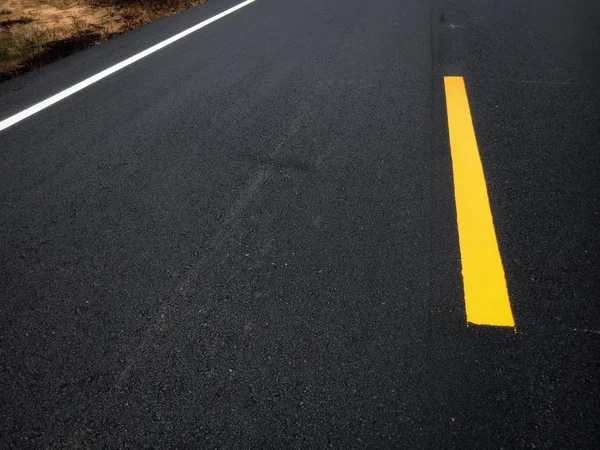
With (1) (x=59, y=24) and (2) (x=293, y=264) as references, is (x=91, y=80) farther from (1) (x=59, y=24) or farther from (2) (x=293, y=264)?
(1) (x=59, y=24)

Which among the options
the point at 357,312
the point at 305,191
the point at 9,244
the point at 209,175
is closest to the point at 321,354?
the point at 357,312

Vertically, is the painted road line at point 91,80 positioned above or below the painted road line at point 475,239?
above

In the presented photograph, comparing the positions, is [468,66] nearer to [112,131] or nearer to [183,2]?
[112,131]

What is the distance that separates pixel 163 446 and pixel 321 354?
2.14 feet

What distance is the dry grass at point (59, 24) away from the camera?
15.3 feet

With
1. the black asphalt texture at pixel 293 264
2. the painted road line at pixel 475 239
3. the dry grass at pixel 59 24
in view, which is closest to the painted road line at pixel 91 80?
the black asphalt texture at pixel 293 264

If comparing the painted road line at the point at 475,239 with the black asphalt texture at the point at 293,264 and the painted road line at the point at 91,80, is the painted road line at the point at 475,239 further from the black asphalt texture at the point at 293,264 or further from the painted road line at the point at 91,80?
the painted road line at the point at 91,80

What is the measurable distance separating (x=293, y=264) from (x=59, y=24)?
7192 mm

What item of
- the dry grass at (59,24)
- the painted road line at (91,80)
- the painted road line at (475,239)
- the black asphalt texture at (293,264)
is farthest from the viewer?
the dry grass at (59,24)

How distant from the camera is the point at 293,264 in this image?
1.87 meters

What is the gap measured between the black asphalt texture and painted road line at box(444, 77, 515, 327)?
52 millimetres

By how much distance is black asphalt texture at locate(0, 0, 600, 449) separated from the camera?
4.38 feet

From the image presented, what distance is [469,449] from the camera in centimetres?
122

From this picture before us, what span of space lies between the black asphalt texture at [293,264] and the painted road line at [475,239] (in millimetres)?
52
